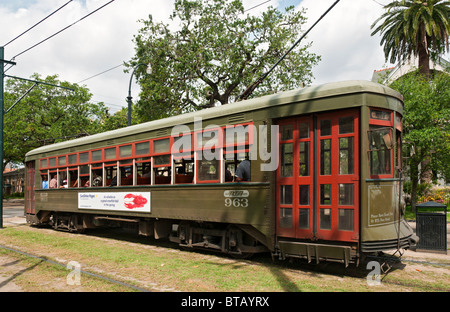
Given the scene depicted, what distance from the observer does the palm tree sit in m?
20.4

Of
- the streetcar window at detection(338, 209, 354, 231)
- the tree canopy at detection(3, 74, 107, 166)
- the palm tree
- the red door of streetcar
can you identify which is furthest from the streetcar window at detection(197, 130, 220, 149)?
the tree canopy at detection(3, 74, 107, 166)

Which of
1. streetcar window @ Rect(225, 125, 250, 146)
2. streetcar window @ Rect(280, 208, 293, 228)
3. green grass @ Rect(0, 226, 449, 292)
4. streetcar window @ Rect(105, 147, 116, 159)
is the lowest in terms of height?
green grass @ Rect(0, 226, 449, 292)

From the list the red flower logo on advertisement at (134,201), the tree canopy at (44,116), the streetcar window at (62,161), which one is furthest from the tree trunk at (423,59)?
the tree canopy at (44,116)

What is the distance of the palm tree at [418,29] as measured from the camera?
2041 cm

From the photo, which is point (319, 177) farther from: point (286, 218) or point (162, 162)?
point (162, 162)

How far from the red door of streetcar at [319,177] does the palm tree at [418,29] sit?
16775 mm

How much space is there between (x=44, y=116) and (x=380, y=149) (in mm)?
36644

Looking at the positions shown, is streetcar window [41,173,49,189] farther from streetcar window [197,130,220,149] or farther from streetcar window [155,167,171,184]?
streetcar window [197,130,220,149]

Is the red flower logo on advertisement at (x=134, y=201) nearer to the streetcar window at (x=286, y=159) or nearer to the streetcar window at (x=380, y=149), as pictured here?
the streetcar window at (x=286, y=159)

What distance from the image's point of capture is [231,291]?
550 cm

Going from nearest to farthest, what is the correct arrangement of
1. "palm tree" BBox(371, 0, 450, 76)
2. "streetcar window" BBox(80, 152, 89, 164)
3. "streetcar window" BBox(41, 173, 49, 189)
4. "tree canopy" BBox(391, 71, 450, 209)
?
"streetcar window" BBox(80, 152, 89, 164) → "streetcar window" BBox(41, 173, 49, 189) → "tree canopy" BBox(391, 71, 450, 209) → "palm tree" BBox(371, 0, 450, 76)

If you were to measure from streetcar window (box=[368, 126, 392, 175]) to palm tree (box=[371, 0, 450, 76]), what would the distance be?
16.4 m

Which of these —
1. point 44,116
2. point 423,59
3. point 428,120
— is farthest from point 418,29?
point 44,116

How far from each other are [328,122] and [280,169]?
4.06 feet
